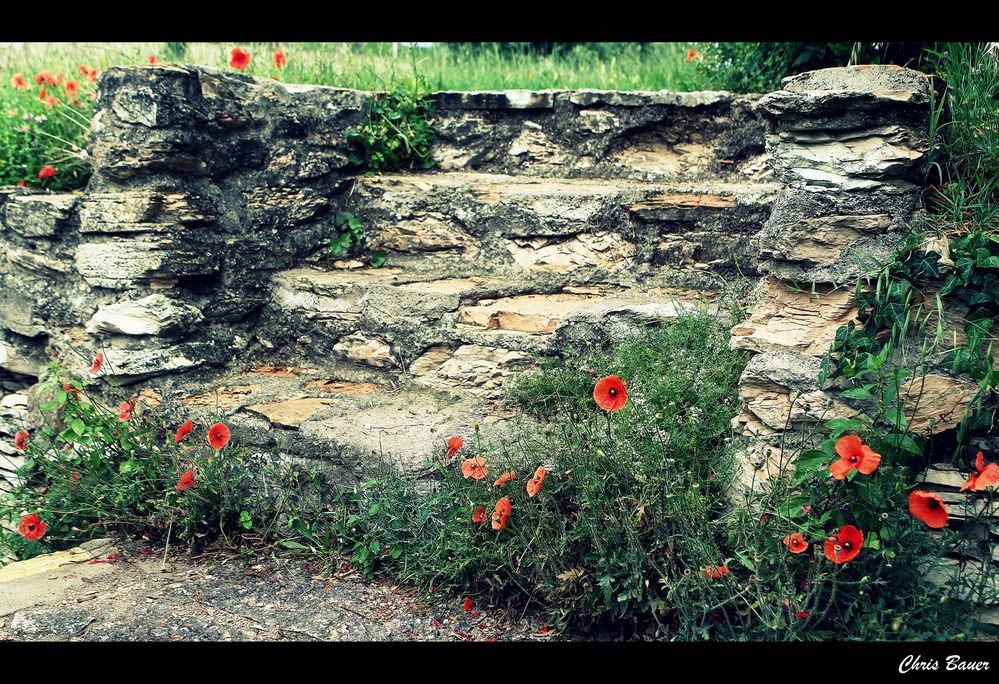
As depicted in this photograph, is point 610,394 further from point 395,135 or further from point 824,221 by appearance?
point 395,135

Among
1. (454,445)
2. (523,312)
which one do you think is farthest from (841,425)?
(523,312)

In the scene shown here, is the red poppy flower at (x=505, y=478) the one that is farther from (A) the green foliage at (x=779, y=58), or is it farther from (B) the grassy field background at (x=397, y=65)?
(B) the grassy field background at (x=397, y=65)

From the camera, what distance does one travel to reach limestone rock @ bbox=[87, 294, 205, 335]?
3.65 meters

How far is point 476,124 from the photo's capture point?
4.16 metres

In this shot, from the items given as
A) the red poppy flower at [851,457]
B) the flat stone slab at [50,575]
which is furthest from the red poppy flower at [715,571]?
the flat stone slab at [50,575]

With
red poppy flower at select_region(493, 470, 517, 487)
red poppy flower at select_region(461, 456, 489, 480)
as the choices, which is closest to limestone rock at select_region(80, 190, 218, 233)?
red poppy flower at select_region(461, 456, 489, 480)

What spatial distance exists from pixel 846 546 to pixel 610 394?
80cm

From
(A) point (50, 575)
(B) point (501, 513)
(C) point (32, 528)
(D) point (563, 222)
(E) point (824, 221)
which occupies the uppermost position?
(E) point (824, 221)

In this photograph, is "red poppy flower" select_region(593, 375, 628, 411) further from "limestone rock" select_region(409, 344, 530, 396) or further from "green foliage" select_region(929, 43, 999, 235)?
"green foliage" select_region(929, 43, 999, 235)

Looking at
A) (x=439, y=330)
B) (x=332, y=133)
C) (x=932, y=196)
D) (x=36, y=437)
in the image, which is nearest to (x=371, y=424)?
(x=439, y=330)

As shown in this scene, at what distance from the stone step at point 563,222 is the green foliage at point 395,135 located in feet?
0.46

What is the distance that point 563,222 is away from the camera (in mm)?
3750

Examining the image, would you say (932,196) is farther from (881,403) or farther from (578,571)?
(578,571)

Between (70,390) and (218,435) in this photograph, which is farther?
(70,390)
